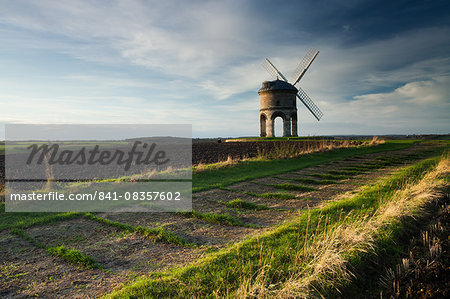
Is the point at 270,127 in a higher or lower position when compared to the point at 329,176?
higher

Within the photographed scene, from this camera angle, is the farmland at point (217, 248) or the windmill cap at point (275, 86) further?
the windmill cap at point (275, 86)

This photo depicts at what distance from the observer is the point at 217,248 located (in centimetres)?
486

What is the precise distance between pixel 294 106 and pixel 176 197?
121 feet

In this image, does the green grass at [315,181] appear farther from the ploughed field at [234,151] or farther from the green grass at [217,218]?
the ploughed field at [234,151]

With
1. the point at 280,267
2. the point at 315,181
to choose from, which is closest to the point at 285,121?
the point at 315,181

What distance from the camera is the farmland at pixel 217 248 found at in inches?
143

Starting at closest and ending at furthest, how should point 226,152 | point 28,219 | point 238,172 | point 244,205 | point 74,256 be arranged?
point 74,256, point 28,219, point 244,205, point 238,172, point 226,152

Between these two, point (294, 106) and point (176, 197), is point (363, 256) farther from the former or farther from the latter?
point (294, 106)

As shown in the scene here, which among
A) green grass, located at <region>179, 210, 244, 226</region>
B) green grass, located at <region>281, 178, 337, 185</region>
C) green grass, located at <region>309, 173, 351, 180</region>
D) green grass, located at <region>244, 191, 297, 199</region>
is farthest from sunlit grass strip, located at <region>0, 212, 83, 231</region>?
green grass, located at <region>309, 173, 351, 180</region>

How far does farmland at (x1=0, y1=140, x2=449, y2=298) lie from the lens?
364cm

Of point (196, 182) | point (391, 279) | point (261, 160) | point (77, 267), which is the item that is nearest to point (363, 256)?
→ point (391, 279)

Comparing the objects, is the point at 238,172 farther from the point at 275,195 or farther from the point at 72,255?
the point at 72,255

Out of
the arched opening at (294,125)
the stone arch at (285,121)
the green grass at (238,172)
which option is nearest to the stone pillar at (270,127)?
the stone arch at (285,121)

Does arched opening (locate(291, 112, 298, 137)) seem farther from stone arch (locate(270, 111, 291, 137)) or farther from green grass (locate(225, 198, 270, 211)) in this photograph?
green grass (locate(225, 198, 270, 211))
